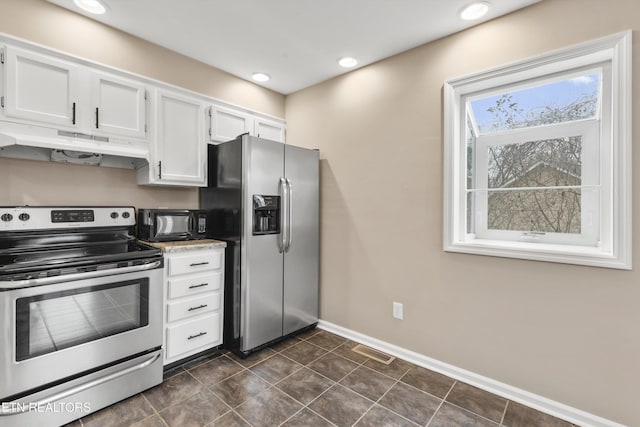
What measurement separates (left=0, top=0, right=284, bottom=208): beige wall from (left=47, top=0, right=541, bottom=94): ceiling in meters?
0.08

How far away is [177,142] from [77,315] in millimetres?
1452

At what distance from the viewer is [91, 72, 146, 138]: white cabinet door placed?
2.15m

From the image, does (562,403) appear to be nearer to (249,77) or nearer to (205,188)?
(205,188)

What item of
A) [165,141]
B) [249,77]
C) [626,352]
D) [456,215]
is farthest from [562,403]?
[249,77]

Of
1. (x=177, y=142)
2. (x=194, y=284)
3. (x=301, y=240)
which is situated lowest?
(x=194, y=284)

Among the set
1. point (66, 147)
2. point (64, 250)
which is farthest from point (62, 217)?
point (66, 147)

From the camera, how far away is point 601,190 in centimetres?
180

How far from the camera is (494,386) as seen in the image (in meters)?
2.05

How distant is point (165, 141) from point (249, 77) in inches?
45.6

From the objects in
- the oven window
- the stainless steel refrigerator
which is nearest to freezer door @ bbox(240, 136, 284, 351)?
the stainless steel refrigerator

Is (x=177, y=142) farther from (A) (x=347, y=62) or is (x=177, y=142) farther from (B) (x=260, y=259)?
(A) (x=347, y=62)

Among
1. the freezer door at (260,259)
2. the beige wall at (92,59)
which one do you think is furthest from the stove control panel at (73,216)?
the freezer door at (260,259)

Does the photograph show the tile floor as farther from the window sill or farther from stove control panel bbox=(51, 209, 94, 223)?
stove control panel bbox=(51, 209, 94, 223)

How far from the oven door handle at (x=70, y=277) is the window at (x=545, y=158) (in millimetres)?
2146
